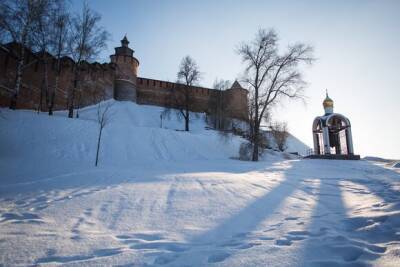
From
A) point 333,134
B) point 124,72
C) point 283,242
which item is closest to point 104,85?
point 124,72

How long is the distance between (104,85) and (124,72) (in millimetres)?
5154

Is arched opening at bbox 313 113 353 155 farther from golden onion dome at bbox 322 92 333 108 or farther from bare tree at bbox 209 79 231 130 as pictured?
bare tree at bbox 209 79 231 130

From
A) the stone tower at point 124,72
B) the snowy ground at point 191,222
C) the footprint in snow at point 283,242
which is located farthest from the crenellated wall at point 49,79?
the footprint in snow at point 283,242

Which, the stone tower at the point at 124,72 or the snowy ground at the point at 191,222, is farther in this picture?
the stone tower at the point at 124,72

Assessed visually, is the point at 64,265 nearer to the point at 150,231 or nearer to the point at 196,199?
the point at 150,231

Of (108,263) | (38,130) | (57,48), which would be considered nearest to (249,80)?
(38,130)

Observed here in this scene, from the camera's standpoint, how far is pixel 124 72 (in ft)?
115

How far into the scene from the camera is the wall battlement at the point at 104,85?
61.9 ft

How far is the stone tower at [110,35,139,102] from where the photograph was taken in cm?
3434

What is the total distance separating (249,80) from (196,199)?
13.5 m

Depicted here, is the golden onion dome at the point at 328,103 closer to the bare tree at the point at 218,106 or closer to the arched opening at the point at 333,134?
the arched opening at the point at 333,134

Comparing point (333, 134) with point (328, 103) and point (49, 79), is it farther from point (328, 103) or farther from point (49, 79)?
point (49, 79)

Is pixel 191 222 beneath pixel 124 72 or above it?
Result: beneath

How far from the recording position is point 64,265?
6.68 ft
